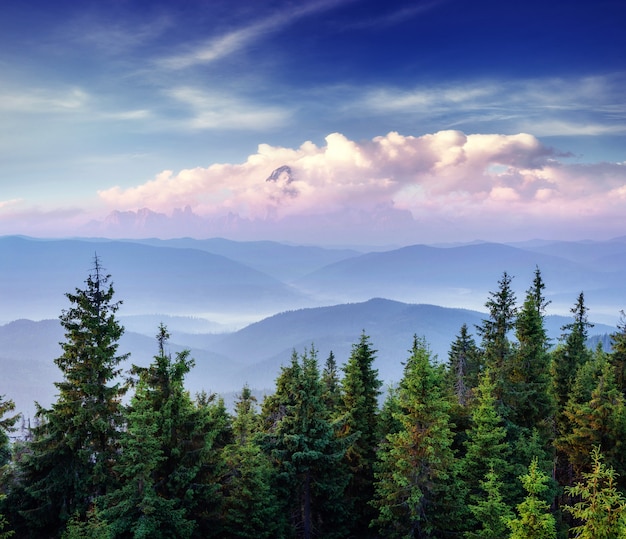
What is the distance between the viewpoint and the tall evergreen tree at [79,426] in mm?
24156

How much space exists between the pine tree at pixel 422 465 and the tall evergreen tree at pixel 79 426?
14.4 metres

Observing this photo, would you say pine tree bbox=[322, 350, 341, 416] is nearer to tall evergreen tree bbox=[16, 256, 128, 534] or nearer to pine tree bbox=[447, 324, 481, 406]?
pine tree bbox=[447, 324, 481, 406]

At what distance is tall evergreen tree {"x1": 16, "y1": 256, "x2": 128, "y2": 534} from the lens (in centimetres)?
2416

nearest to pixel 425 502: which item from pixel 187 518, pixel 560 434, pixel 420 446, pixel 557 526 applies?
pixel 420 446

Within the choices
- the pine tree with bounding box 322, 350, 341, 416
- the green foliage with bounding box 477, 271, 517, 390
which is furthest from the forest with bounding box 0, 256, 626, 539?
the pine tree with bounding box 322, 350, 341, 416

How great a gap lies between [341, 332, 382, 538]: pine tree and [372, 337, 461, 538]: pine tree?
5368 mm

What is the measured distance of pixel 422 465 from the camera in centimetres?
2538

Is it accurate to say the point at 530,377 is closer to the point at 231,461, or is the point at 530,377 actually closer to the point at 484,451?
the point at 484,451

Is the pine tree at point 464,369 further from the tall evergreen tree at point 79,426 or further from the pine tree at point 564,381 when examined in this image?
the tall evergreen tree at point 79,426

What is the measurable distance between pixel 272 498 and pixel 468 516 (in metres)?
11.6

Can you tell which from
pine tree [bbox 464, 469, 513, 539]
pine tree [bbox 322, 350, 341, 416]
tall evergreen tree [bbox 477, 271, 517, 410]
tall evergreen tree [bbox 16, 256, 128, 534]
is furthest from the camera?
pine tree [bbox 322, 350, 341, 416]

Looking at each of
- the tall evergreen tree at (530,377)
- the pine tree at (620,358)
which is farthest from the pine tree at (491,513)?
the pine tree at (620,358)

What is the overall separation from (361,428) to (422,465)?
24.8 feet

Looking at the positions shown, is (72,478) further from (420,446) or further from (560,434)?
(560,434)
